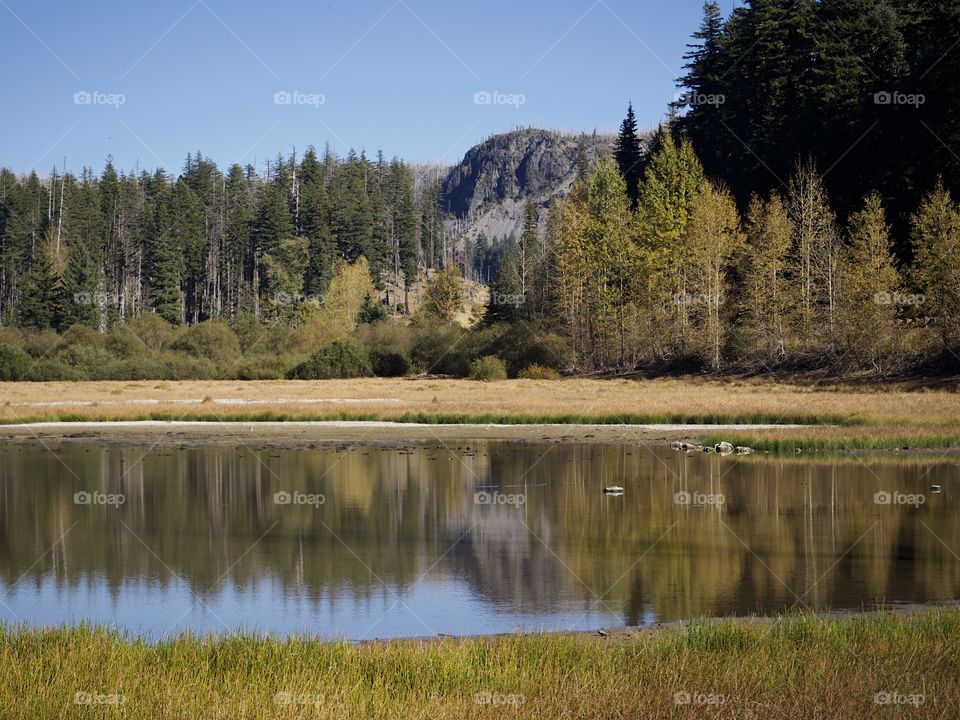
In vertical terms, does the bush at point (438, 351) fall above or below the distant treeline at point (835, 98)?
below

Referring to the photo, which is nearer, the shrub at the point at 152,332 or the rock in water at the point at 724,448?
the rock in water at the point at 724,448

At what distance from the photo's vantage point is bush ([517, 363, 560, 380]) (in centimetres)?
7724

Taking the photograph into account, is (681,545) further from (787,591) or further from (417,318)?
(417,318)

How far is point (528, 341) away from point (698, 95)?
80.8ft

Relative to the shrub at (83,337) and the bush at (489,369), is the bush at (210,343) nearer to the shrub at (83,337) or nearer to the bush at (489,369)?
the shrub at (83,337)

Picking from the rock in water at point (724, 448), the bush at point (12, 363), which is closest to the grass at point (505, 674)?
the rock in water at point (724, 448)

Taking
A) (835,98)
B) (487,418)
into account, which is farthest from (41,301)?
(487,418)

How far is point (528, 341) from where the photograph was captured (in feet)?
270

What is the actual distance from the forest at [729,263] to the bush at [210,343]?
0.20 metres

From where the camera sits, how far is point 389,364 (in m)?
89.9

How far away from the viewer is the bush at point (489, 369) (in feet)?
255

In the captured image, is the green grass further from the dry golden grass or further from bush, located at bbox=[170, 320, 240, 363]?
bush, located at bbox=[170, 320, 240, 363]

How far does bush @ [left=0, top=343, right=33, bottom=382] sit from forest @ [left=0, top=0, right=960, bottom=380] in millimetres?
159

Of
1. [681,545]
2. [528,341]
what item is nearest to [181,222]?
[528,341]
